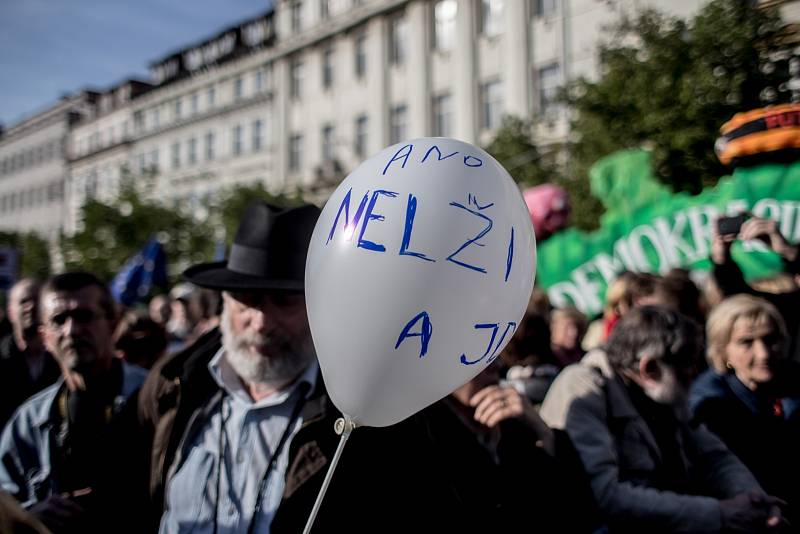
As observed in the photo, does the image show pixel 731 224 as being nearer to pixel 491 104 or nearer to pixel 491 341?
pixel 491 341

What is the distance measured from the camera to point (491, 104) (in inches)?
846

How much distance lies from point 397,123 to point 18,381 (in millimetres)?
21538

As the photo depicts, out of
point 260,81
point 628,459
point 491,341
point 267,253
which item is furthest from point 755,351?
point 260,81

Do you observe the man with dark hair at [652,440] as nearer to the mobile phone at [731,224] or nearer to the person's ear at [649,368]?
the person's ear at [649,368]

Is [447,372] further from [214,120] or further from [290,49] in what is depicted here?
[214,120]

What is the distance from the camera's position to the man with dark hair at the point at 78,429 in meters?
2.23

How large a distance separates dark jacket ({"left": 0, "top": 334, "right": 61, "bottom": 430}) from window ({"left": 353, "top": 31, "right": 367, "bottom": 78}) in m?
23.4

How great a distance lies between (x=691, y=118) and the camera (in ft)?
32.1

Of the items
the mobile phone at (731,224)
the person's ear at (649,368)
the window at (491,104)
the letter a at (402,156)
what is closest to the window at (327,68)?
the window at (491,104)

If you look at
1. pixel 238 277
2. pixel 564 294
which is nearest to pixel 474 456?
pixel 238 277

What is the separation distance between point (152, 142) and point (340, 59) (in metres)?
15.8

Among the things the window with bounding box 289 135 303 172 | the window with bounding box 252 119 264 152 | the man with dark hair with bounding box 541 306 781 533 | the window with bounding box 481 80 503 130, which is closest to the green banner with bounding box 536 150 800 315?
the man with dark hair with bounding box 541 306 781 533

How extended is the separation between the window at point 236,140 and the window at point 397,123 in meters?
10.4

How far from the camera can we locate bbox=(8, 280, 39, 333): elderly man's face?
160 inches
